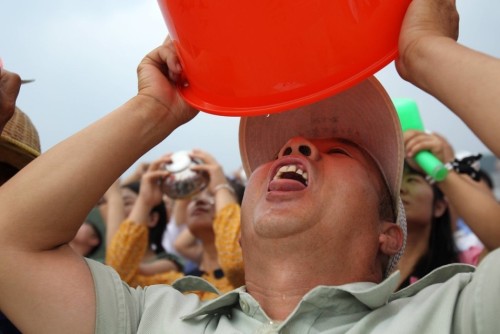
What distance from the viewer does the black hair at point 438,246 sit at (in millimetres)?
2002

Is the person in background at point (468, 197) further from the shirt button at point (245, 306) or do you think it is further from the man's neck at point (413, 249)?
the shirt button at point (245, 306)

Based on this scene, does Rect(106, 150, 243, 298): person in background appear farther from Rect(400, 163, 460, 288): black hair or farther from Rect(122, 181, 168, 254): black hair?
Rect(400, 163, 460, 288): black hair

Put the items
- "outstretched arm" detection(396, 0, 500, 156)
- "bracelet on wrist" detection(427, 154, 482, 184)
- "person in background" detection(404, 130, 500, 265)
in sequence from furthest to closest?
1. "bracelet on wrist" detection(427, 154, 482, 184)
2. "person in background" detection(404, 130, 500, 265)
3. "outstretched arm" detection(396, 0, 500, 156)

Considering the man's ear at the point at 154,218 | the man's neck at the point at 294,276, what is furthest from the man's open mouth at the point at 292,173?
the man's ear at the point at 154,218

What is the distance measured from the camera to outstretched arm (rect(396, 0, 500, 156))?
96 centimetres

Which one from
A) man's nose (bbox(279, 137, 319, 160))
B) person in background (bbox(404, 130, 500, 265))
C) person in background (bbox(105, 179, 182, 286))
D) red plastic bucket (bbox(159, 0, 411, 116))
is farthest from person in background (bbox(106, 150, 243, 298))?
red plastic bucket (bbox(159, 0, 411, 116))

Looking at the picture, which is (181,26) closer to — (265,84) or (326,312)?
(265,84)

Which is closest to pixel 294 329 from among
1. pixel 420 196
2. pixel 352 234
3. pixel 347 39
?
pixel 352 234

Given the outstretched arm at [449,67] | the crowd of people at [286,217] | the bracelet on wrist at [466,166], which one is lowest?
the bracelet on wrist at [466,166]

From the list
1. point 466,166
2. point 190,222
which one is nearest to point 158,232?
point 190,222

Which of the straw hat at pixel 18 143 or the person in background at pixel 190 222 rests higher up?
the straw hat at pixel 18 143

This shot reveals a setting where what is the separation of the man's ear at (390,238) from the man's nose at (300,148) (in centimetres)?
20

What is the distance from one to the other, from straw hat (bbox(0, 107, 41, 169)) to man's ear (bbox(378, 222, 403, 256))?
2.42ft

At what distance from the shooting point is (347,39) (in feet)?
3.45
